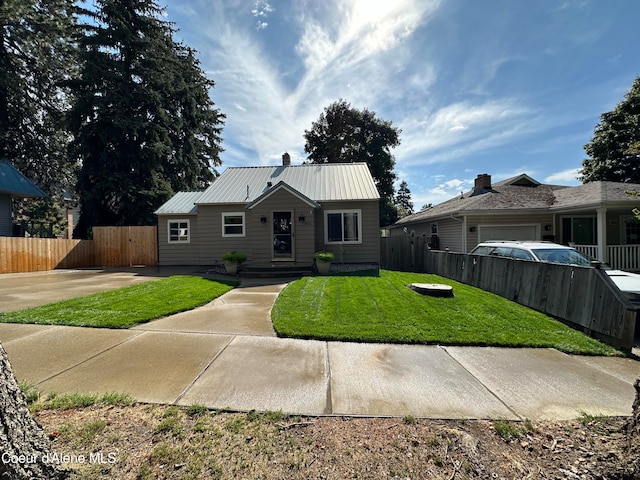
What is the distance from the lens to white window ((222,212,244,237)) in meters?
14.0

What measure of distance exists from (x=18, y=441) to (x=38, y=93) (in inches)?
1096

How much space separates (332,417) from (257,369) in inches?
51.2

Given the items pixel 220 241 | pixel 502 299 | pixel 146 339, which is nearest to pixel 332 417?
pixel 146 339

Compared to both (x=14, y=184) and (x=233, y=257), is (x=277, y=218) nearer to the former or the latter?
(x=233, y=257)

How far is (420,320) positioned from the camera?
18.0ft

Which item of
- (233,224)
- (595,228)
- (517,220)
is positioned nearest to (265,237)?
(233,224)

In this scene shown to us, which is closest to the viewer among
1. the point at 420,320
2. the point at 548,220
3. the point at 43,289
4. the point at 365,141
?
the point at 420,320

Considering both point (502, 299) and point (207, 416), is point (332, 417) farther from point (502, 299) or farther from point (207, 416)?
point (502, 299)

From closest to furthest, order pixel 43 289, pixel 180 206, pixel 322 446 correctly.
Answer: pixel 322 446, pixel 43 289, pixel 180 206

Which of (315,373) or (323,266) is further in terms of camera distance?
(323,266)

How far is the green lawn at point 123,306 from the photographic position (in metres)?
5.27

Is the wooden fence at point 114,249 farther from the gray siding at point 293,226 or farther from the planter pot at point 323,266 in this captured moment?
the planter pot at point 323,266

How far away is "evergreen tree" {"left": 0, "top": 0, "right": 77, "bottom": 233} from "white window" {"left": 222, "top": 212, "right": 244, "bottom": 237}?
622 inches

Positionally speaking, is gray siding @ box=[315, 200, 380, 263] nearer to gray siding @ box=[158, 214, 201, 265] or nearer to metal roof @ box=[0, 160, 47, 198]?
gray siding @ box=[158, 214, 201, 265]
